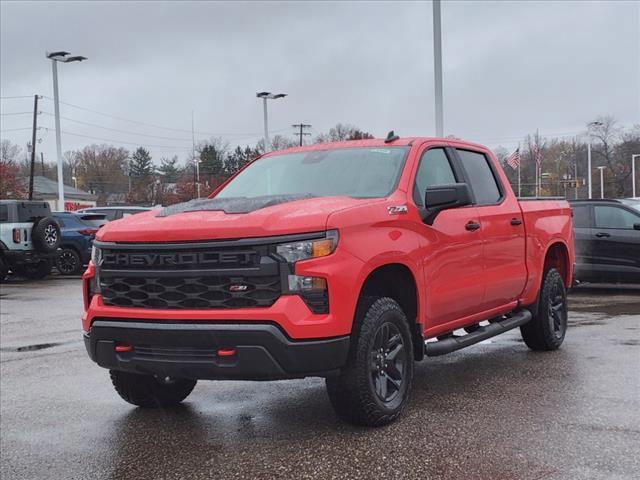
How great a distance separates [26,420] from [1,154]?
93.2m

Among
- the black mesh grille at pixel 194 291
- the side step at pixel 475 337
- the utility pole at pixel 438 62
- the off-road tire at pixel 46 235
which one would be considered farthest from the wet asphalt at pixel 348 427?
the off-road tire at pixel 46 235

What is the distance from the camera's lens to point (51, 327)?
10.2 meters

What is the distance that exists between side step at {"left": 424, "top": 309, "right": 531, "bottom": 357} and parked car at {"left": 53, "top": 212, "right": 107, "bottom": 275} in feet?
48.0

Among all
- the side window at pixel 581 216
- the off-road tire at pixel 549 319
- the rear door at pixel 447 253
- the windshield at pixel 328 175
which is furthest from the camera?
the side window at pixel 581 216

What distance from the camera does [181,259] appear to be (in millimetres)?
4262

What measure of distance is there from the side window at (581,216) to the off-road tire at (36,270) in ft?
42.6

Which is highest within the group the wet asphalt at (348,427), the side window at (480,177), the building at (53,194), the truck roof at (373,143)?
the building at (53,194)

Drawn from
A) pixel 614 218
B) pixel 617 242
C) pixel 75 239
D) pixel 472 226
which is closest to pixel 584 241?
pixel 617 242

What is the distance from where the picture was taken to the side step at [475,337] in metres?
5.19

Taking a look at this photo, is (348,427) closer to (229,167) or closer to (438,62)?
(438,62)

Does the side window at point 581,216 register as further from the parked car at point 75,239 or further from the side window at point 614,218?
the parked car at point 75,239

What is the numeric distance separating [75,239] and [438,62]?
10519 mm

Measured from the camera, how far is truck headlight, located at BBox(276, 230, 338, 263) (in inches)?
162

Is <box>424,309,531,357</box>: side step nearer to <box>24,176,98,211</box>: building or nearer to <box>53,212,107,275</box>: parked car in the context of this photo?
<box>53,212,107,275</box>: parked car
